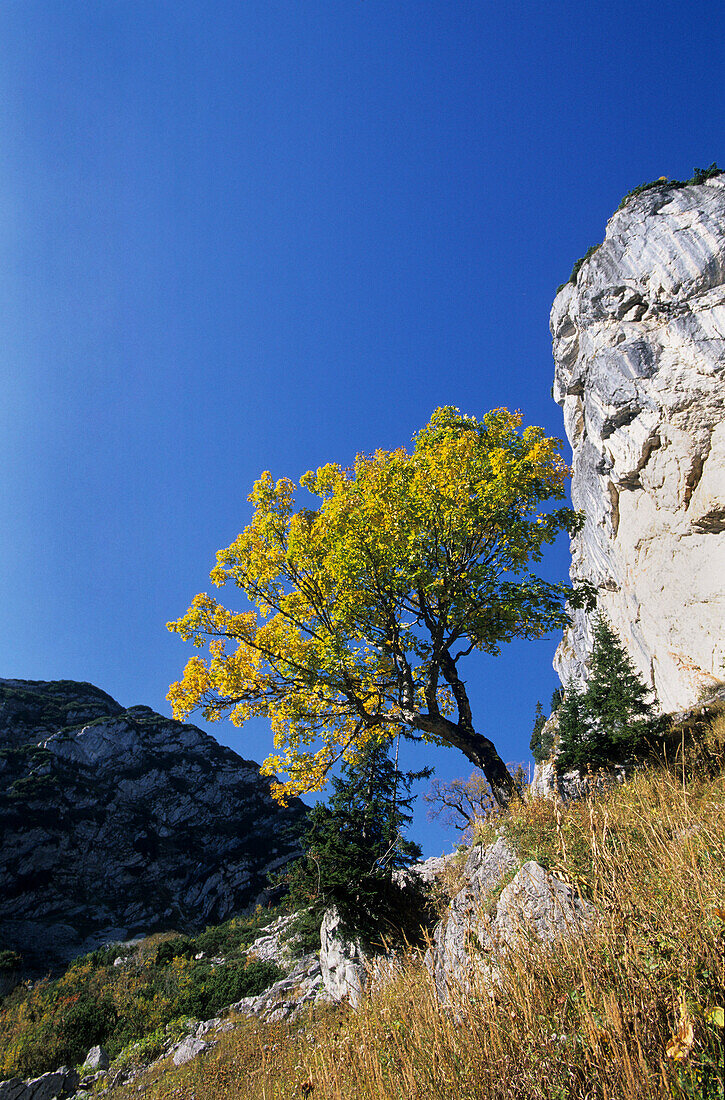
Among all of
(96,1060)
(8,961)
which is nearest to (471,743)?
(96,1060)

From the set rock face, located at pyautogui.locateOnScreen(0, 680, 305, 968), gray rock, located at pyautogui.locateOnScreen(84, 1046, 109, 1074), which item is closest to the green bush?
gray rock, located at pyautogui.locateOnScreen(84, 1046, 109, 1074)

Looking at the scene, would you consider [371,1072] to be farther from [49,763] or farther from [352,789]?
[49,763]

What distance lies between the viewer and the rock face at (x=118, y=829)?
154 feet

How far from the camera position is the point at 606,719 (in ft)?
42.9

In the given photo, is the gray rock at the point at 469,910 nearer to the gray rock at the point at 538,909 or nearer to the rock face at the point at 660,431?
the gray rock at the point at 538,909

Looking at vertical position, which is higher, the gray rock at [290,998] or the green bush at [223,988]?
the gray rock at [290,998]

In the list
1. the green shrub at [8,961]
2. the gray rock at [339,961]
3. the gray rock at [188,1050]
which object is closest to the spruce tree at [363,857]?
the gray rock at [339,961]

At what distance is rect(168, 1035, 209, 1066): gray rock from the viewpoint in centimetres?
995

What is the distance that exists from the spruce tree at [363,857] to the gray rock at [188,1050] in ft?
10.1

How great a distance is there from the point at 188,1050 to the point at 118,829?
191 ft

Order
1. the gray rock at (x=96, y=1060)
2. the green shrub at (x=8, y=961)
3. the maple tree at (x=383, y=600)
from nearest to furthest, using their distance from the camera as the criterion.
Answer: the maple tree at (x=383, y=600) < the gray rock at (x=96, y=1060) < the green shrub at (x=8, y=961)

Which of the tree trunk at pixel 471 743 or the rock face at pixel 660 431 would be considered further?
the rock face at pixel 660 431

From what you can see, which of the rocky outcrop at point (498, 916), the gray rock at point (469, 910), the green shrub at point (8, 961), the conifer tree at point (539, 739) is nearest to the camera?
the rocky outcrop at point (498, 916)

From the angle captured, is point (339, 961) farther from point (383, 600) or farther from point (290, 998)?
point (383, 600)
